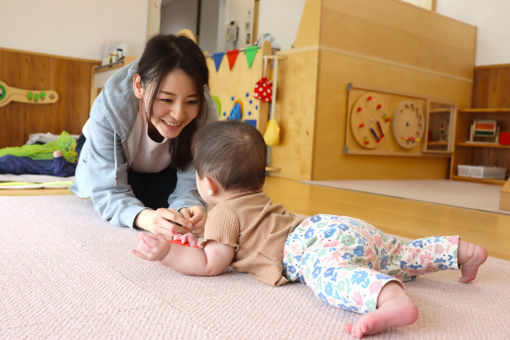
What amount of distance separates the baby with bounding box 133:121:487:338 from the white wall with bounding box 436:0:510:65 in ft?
12.7

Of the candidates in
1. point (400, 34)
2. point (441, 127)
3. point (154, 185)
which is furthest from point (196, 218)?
point (441, 127)

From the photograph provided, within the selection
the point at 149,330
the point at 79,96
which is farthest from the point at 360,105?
the point at 149,330

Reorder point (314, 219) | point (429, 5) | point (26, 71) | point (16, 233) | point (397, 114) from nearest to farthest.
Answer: point (314, 219) < point (16, 233) < point (397, 114) < point (26, 71) < point (429, 5)

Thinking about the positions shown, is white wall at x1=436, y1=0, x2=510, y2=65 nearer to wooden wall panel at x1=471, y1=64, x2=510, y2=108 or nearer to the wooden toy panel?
wooden wall panel at x1=471, y1=64, x2=510, y2=108

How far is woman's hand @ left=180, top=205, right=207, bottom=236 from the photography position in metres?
1.03

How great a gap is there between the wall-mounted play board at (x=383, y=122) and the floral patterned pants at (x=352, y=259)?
2.35 metres

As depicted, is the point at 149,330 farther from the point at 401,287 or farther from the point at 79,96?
the point at 79,96

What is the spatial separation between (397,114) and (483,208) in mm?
1510

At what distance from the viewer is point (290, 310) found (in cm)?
67

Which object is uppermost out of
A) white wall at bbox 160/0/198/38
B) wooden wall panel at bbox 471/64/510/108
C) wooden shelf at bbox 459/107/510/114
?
white wall at bbox 160/0/198/38

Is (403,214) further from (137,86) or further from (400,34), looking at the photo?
(400,34)

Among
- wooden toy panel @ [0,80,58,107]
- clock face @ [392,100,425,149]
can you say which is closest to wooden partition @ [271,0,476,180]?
clock face @ [392,100,425,149]

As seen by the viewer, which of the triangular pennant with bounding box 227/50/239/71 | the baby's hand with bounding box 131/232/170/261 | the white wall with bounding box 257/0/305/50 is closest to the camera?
the baby's hand with bounding box 131/232/170/261

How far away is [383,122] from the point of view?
3.33m
